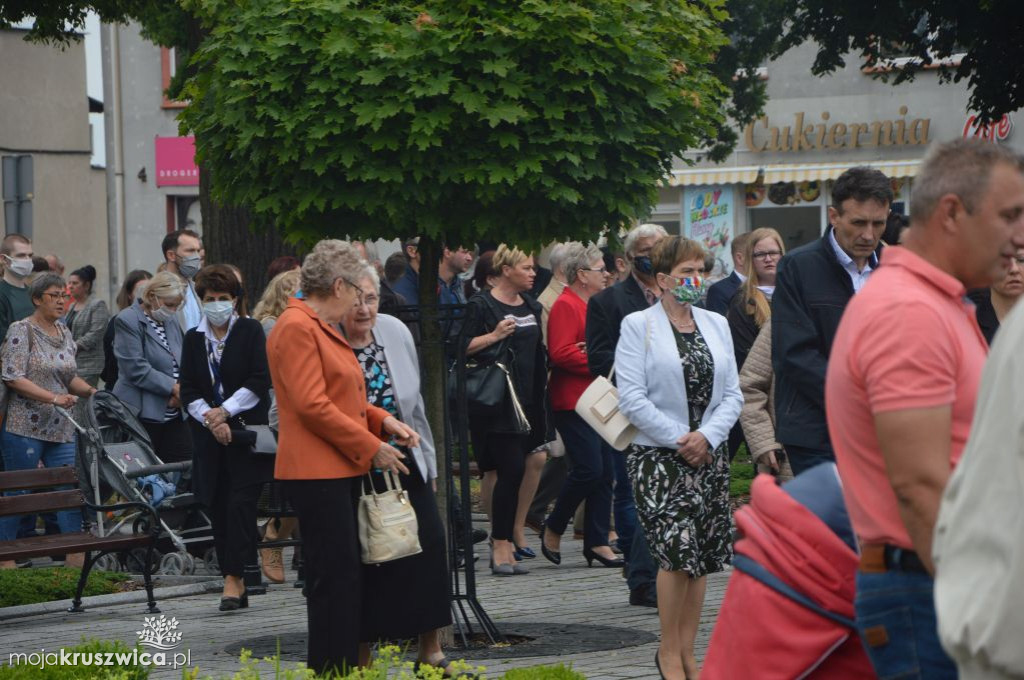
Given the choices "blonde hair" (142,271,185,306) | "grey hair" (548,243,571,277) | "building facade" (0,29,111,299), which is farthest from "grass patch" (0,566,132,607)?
"building facade" (0,29,111,299)

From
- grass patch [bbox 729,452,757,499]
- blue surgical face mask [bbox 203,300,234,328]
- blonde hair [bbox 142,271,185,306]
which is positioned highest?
blonde hair [bbox 142,271,185,306]

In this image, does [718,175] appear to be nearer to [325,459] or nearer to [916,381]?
[325,459]

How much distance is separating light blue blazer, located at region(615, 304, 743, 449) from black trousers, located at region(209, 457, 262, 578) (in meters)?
3.11

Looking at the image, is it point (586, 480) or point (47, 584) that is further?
point (586, 480)

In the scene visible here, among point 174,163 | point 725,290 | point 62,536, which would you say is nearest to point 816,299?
point 725,290

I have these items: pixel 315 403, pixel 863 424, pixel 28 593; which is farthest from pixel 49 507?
pixel 863 424

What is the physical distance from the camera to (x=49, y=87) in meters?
41.1

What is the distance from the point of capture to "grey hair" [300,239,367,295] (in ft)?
24.1

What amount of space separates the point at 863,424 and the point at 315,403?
11.5 ft

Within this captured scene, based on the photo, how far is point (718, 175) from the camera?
33.5 meters

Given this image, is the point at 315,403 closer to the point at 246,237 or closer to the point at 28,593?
the point at 28,593

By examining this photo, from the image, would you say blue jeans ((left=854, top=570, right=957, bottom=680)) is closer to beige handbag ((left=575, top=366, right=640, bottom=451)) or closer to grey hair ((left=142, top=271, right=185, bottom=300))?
beige handbag ((left=575, top=366, right=640, bottom=451))

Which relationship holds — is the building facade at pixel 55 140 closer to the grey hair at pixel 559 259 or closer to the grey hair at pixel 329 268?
the grey hair at pixel 559 259

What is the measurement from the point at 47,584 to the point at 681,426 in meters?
5.01
